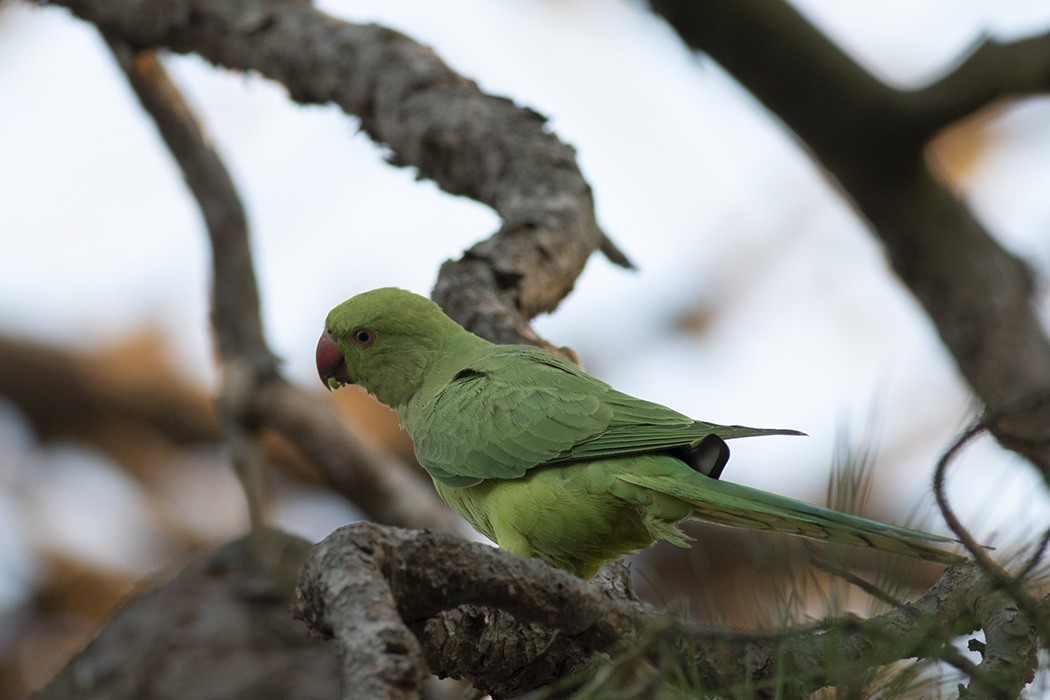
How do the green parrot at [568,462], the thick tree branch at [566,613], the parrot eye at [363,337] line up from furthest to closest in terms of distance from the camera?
1. the parrot eye at [363,337]
2. the green parrot at [568,462]
3. the thick tree branch at [566,613]

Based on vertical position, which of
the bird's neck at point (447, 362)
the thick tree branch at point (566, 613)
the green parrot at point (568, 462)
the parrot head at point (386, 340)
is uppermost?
the parrot head at point (386, 340)

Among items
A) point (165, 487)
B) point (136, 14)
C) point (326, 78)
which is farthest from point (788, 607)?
point (165, 487)

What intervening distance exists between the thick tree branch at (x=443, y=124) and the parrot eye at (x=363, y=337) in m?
0.37

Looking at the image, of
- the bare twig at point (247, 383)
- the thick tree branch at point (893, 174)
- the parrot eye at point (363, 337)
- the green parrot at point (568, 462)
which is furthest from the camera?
the bare twig at point (247, 383)

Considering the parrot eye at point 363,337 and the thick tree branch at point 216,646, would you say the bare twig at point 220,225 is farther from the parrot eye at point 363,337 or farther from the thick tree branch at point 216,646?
the parrot eye at point 363,337

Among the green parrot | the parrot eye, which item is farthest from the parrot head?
the green parrot

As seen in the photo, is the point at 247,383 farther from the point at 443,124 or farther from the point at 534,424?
the point at 534,424

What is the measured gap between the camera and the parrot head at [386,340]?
12.0 feet

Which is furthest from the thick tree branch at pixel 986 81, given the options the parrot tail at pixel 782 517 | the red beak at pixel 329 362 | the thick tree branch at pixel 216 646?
the thick tree branch at pixel 216 646

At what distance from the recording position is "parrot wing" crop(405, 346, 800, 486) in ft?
8.81

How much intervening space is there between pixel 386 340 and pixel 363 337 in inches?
4.6

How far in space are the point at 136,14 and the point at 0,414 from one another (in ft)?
12.2

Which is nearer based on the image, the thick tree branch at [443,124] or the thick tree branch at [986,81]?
the thick tree branch at [443,124]

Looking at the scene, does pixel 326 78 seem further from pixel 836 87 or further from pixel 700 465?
pixel 700 465
